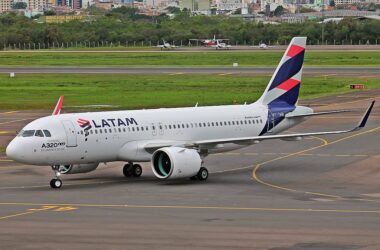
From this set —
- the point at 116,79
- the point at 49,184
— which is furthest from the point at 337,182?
the point at 116,79

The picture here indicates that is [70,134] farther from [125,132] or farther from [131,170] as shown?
[131,170]

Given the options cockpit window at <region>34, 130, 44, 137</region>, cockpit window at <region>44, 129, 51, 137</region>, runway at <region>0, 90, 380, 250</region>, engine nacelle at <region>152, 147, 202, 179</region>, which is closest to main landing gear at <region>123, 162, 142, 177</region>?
runway at <region>0, 90, 380, 250</region>

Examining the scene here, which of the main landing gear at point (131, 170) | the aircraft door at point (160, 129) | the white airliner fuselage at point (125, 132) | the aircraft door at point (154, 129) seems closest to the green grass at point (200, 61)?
the white airliner fuselage at point (125, 132)

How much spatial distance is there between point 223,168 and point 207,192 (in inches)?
363

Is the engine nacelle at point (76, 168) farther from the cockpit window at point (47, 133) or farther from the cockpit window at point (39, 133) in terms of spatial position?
the cockpit window at point (39, 133)

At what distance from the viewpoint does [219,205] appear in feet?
157

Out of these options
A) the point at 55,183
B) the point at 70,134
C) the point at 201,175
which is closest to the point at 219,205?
the point at 201,175

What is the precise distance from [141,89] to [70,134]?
67669 mm

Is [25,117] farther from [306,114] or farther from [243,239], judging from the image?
[243,239]

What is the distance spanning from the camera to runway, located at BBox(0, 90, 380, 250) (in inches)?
1561

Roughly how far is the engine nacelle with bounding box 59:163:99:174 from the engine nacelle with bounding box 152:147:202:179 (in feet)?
11.8

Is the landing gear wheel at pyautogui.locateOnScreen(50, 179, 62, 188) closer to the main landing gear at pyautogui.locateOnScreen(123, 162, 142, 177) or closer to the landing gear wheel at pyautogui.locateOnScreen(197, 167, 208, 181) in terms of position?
the main landing gear at pyautogui.locateOnScreen(123, 162, 142, 177)

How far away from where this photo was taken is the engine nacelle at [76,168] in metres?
56.4

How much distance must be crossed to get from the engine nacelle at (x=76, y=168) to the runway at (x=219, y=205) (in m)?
0.62
